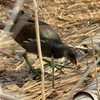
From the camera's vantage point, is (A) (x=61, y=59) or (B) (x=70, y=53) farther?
(A) (x=61, y=59)

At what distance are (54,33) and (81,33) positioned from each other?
2.80 ft

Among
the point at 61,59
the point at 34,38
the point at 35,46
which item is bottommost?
the point at 61,59

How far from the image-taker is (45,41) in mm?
3326

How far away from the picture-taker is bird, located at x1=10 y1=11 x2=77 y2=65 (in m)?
3.34

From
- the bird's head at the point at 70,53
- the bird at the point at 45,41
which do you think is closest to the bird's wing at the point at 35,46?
the bird at the point at 45,41

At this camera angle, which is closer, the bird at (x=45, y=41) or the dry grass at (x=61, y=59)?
the dry grass at (x=61, y=59)

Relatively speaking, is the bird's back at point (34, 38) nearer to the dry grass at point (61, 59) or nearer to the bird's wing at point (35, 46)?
the bird's wing at point (35, 46)

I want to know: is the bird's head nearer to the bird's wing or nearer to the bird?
the bird

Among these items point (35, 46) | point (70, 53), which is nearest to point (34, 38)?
point (35, 46)

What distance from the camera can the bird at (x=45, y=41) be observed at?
10.9ft

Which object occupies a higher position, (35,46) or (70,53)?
(35,46)

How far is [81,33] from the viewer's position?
4.20 meters

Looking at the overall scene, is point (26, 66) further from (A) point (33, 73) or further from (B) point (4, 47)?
(B) point (4, 47)

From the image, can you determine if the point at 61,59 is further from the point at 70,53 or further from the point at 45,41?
the point at 45,41
